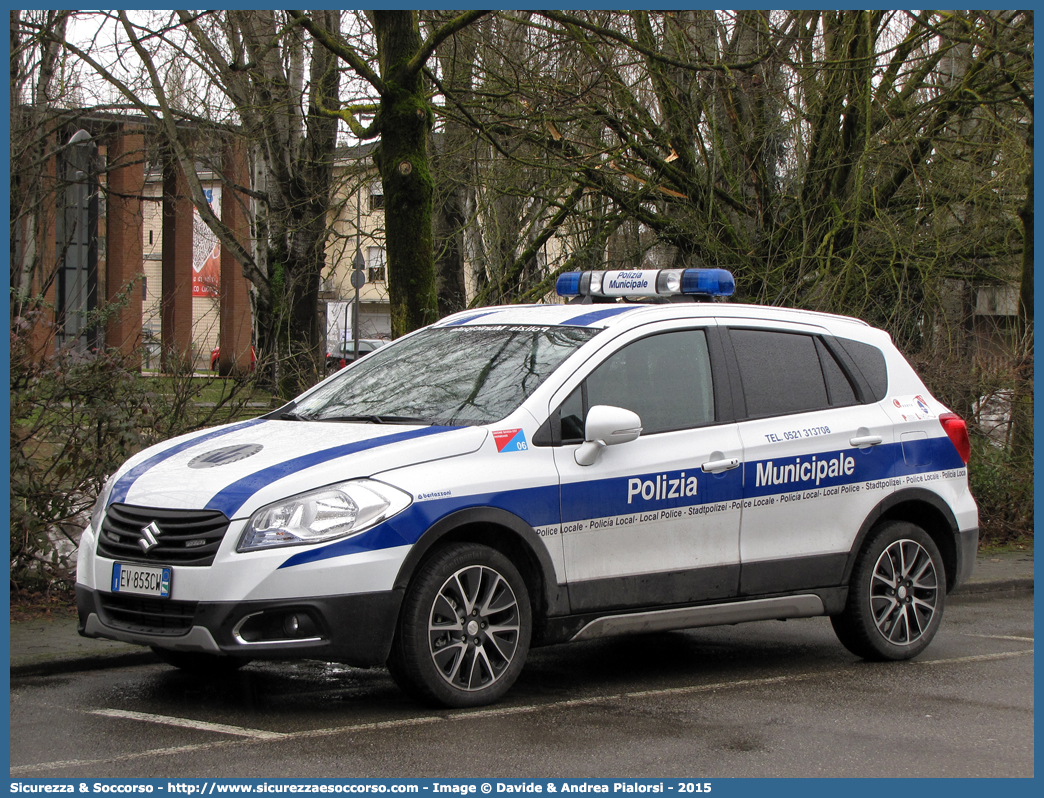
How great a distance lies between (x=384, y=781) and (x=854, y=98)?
11.9 meters

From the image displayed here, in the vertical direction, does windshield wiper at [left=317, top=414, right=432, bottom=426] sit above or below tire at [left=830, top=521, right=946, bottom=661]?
above

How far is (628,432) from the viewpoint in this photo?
616 centimetres

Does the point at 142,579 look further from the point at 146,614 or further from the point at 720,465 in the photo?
the point at 720,465

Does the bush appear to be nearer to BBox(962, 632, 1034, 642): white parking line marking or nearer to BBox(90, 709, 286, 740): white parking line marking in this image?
BBox(90, 709, 286, 740): white parking line marking

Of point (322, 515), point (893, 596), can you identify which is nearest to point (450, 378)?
point (322, 515)

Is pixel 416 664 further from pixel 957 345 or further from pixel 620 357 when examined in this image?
pixel 957 345

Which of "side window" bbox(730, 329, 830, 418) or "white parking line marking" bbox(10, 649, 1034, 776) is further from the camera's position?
"side window" bbox(730, 329, 830, 418)

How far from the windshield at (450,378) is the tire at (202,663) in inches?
51.0

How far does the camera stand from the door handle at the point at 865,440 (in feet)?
23.6

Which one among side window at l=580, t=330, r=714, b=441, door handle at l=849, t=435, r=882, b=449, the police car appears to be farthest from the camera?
door handle at l=849, t=435, r=882, b=449

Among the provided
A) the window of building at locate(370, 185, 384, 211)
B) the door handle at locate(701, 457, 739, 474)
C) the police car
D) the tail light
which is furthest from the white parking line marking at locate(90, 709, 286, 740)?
the window of building at locate(370, 185, 384, 211)

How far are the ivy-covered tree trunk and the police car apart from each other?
2.97 meters

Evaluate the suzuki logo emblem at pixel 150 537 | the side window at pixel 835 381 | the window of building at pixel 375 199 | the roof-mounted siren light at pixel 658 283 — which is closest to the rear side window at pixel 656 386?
the roof-mounted siren light at pixel 658 283

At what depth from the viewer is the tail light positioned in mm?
7707
